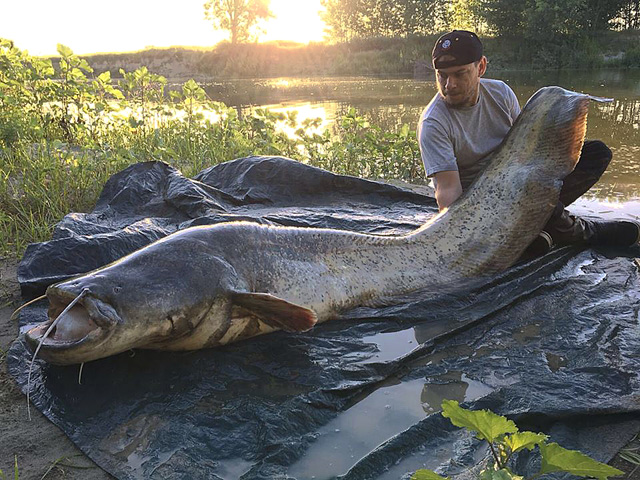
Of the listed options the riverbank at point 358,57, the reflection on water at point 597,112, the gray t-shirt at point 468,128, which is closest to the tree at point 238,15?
the riverbank at point 358,57

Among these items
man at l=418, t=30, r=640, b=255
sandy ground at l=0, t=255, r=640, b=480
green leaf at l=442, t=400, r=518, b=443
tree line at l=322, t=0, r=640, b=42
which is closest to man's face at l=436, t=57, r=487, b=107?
man at l=418, t=30, r=640, b=255

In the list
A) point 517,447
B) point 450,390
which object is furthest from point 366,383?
point 517,447

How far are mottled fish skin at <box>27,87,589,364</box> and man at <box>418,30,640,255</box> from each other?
272mm

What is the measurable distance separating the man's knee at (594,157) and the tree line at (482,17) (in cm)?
2871

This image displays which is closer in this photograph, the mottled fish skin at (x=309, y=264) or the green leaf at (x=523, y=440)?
the green leaf at (x=523, y=440)

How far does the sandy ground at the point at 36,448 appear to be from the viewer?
1771 mm

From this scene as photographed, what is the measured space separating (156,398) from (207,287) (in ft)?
1.58

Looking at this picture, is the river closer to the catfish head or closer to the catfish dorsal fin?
the catfish dorsal fin

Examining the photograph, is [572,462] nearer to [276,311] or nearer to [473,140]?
[276,311]

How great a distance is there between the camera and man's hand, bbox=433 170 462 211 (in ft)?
11.3

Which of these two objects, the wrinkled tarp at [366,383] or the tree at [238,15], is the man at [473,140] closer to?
the wrinkled tarp at [366,383]

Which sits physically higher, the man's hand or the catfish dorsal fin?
the man's hand

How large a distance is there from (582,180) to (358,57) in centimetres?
3107

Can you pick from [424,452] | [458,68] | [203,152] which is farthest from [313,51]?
[424,452]
